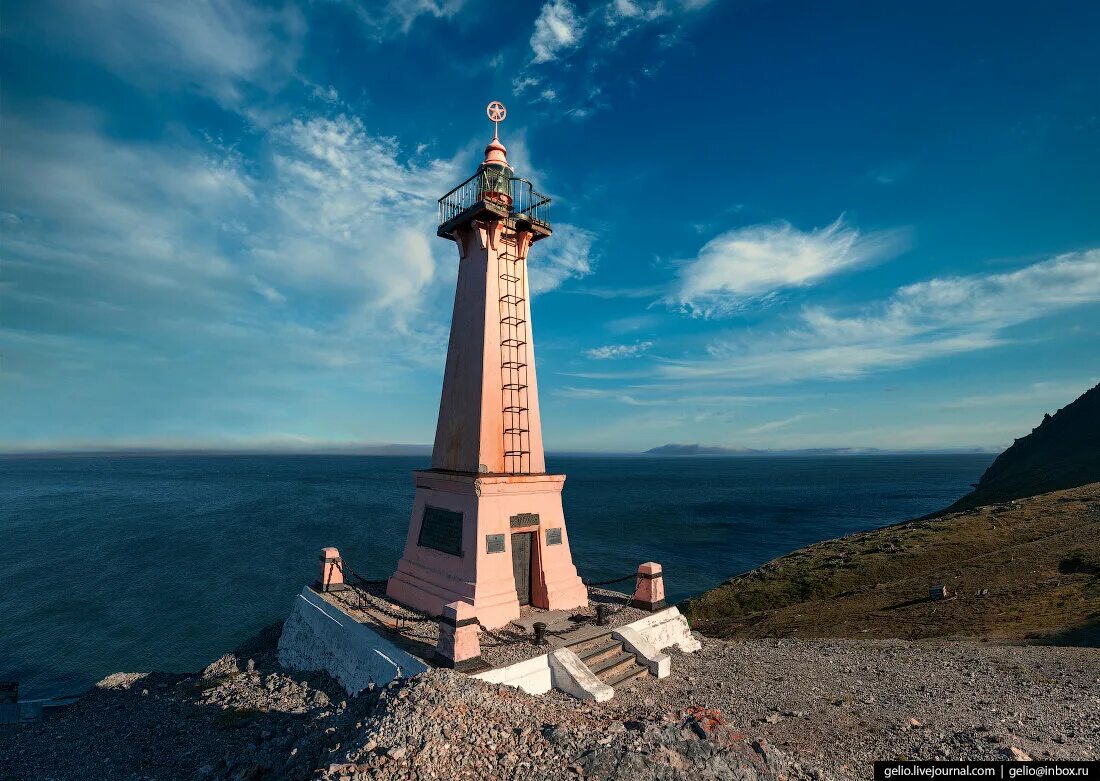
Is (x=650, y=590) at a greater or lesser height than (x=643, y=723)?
greater

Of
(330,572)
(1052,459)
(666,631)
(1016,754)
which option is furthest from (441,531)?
(1052,459)

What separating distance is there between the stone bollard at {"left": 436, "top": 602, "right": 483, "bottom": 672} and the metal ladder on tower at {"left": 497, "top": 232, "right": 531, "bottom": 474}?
198 inches

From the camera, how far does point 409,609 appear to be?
49.9 ft

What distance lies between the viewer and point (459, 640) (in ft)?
35.4

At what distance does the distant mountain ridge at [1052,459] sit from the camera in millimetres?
48938

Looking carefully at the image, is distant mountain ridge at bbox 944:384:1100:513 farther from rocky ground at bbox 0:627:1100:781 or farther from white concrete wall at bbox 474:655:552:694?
white concrete wall at bbox 474:655:552:694

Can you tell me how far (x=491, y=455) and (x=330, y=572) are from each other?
6530 mm

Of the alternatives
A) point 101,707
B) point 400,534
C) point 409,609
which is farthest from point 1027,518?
point 400,534

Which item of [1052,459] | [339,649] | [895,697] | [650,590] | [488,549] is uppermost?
[1052,459]

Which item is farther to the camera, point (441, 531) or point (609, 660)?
point (441, 531)

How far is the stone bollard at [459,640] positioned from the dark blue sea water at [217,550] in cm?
1962

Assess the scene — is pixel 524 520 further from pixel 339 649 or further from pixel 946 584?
pixel 946 584

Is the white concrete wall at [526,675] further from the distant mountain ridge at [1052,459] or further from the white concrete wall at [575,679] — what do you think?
the distant mountain ridge at [1052,459]

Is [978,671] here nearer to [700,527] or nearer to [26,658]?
[26,658]
